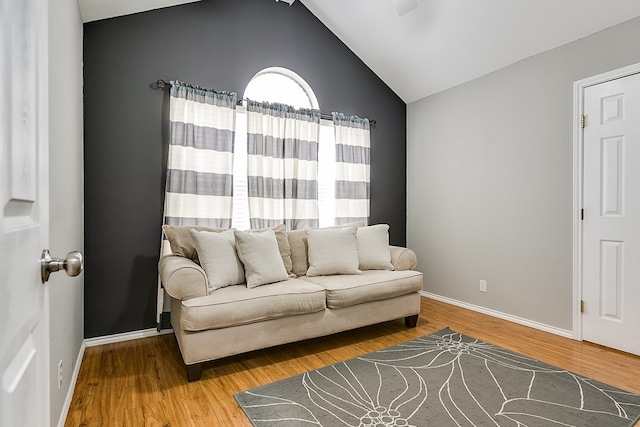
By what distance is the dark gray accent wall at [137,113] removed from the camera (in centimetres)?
281

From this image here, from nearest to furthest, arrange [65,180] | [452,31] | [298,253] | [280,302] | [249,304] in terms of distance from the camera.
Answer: [65,180] → [249,304] → [280,302] → [298,253] → [452,31]

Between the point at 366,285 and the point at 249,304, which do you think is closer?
the point at 249,304

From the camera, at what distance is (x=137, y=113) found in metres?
2.97

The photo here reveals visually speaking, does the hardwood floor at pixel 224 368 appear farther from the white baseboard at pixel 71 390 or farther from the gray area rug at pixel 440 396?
the gray area rug at pixel 440 396

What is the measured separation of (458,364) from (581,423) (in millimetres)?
752

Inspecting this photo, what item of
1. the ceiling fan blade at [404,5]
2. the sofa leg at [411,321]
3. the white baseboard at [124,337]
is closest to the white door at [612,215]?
the sofa leg at [411,321]

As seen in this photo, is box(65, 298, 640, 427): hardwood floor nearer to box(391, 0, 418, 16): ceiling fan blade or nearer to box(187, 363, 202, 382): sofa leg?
box(187, 363, 202, 382): sofa leg

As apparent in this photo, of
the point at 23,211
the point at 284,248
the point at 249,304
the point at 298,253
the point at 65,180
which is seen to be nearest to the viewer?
the point at 23,211

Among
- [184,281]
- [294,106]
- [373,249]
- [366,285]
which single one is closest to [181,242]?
[184,281]

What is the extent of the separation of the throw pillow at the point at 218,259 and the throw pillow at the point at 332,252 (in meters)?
→ 0.71

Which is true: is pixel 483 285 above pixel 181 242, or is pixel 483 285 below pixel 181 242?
below

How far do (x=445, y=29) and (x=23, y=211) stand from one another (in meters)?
3.75

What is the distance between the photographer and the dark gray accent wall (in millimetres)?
2812

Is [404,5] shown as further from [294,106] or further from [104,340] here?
[104,340]
